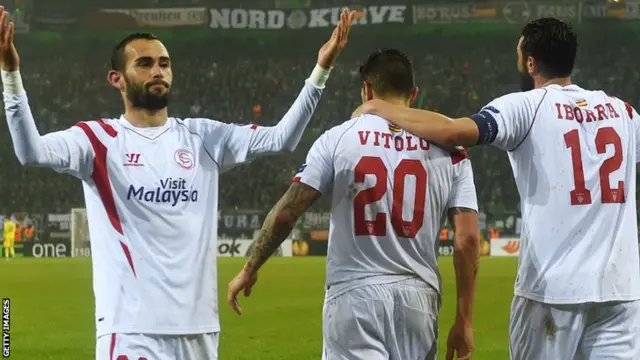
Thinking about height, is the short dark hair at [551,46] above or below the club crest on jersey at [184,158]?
above

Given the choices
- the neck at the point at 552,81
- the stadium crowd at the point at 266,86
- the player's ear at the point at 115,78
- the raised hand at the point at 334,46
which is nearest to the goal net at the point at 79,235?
the stadium crowd at the point at 266,86

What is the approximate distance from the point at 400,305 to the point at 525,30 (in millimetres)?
1327

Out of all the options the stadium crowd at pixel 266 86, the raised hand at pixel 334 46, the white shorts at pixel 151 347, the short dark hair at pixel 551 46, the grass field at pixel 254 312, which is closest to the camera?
the white shorts at pixel 151 347

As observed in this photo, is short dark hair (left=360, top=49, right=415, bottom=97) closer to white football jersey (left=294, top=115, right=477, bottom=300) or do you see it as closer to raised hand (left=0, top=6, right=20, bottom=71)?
white football jersey (left=294, top=115, right=477, bottom=300)

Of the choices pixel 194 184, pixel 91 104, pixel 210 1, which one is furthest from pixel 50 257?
pixel 194 184

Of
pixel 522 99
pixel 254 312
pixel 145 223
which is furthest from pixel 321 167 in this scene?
pixel 254 312

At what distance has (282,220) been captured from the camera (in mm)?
3666

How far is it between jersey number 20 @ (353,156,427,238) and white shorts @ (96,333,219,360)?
32.8 inches

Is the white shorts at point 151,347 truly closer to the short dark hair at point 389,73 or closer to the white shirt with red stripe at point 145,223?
the white shirt with red stripe at point 145,223

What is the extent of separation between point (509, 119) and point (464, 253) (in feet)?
1.98

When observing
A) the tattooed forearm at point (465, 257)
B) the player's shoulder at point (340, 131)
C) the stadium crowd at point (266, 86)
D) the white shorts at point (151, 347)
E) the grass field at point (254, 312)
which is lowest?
the grass field at point (254, 312)

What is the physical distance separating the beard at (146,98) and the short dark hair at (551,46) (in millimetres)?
1604

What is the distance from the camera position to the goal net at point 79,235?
2561 cm

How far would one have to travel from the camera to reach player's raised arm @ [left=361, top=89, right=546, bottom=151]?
3469 millimetres
